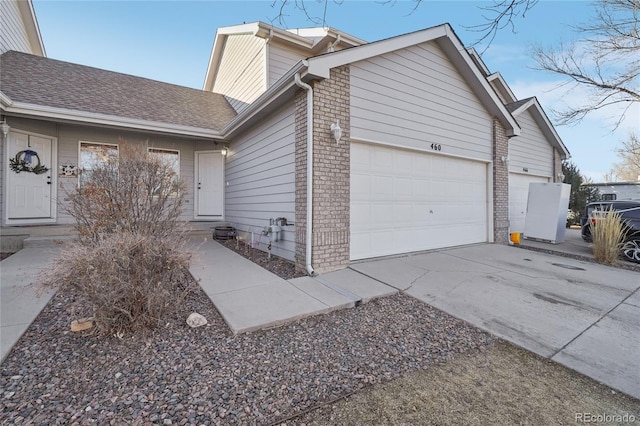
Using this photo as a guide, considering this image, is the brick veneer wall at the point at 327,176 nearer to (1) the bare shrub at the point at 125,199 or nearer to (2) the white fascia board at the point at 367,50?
(2) the white fascia board at the point at 367,50

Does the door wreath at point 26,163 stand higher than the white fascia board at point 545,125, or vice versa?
the white fascia board at point 545,125

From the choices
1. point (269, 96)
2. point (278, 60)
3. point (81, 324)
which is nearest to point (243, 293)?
point (81, 324)

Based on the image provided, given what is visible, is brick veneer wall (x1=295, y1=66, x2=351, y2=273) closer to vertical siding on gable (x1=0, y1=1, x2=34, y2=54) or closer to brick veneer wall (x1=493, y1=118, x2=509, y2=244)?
brick veneer wall (x1=493, y1=118, x2=509, y2=244)

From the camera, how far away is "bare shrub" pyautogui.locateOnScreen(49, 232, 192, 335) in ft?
8.45

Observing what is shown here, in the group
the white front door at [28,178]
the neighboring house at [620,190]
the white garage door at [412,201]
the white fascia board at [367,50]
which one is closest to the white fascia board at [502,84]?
the white garage door at [412,201]

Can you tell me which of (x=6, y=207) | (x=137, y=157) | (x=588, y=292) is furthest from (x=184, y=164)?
(x=588, y=292)

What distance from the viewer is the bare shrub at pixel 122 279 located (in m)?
2.58

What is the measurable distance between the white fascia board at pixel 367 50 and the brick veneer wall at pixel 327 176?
0.73 ft

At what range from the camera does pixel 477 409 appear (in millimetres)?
2027

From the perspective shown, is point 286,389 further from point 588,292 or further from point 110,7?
point 110,7

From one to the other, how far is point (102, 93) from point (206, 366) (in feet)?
29.3

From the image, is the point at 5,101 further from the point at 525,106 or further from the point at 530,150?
the point at 530,150

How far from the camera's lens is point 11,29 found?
817 cm

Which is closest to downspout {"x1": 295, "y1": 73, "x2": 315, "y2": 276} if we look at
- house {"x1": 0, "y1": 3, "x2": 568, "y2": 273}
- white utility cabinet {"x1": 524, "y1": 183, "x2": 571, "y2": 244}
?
house {"x1": 0, "y1": 3, "x2": 568, "y2": 273}
